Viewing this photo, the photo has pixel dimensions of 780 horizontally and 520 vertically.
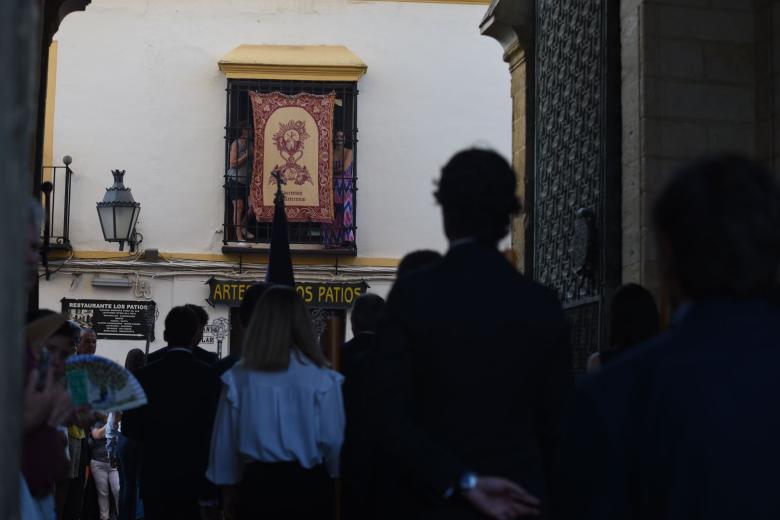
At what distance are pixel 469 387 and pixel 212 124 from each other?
1952 cm

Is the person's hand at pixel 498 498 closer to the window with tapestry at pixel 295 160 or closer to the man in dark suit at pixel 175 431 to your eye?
the man in dark suit at pixel 175 431

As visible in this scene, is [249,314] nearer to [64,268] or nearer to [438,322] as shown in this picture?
[438,322]

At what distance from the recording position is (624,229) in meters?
7.98

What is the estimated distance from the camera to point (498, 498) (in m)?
2.89

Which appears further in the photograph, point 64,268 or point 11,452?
point 64,268

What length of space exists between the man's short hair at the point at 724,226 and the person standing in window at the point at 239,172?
2001 cm

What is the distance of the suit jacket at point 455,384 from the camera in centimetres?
293

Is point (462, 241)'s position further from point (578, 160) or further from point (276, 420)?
point (578, 160)

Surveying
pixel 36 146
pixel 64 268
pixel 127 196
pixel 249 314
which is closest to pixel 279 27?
pixel 64 268

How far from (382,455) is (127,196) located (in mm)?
13284

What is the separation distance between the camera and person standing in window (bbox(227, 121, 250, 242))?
858 inches

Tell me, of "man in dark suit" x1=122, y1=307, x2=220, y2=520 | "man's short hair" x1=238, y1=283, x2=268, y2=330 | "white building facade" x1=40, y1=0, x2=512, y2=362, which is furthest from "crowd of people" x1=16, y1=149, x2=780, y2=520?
"white building facade" x1=40, y1=0, x2=512, y2=362

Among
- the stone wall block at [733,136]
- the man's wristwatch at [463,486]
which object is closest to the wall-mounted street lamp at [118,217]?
the stone wall block at [733,136]

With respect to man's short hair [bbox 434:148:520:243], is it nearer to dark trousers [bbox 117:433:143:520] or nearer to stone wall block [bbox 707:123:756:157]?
stone wall block [bbox 707:123:756:157]
